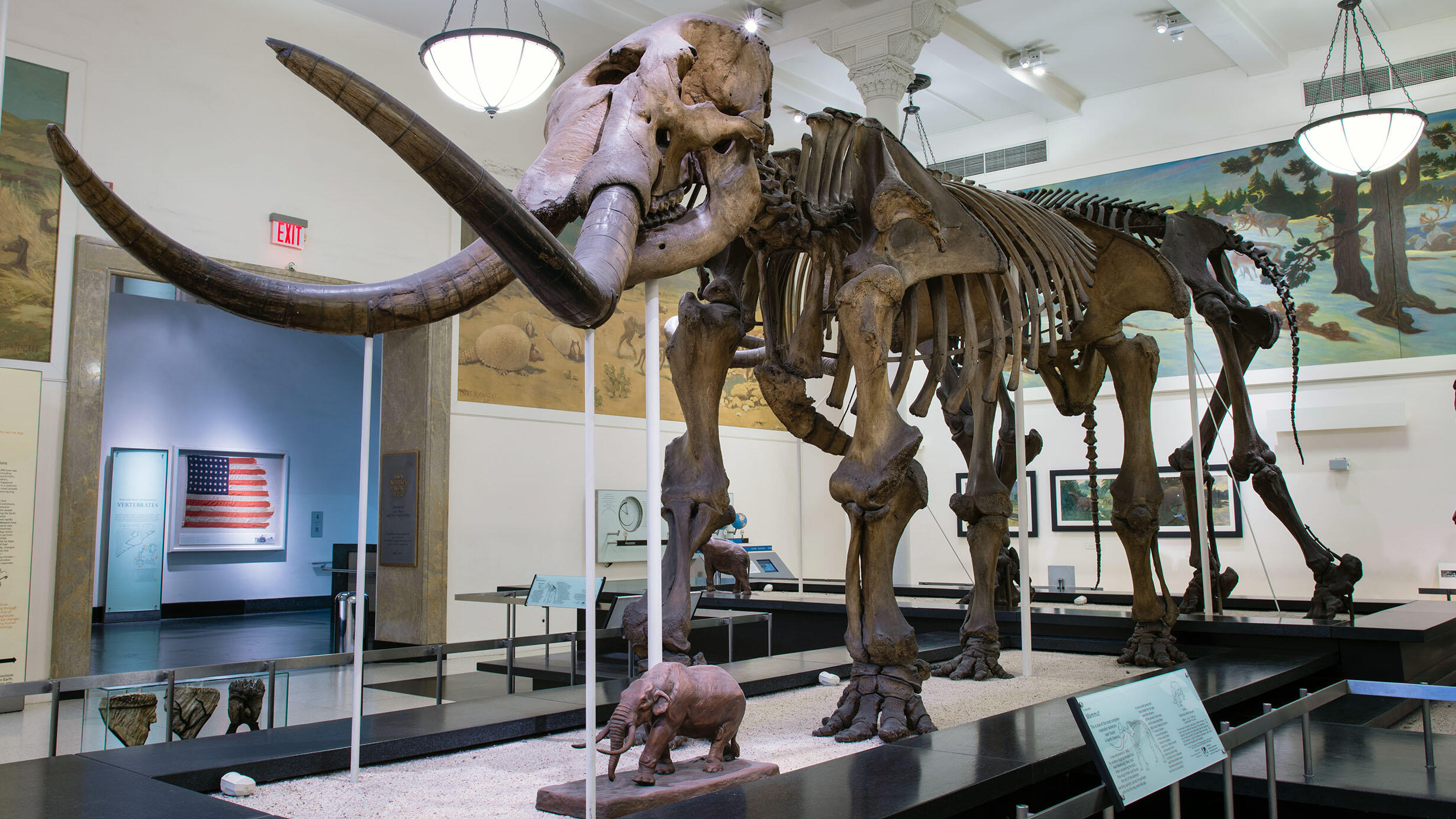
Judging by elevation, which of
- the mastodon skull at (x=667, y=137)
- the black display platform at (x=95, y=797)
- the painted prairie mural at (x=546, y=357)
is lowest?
the black display platform at (x=95, y=797)

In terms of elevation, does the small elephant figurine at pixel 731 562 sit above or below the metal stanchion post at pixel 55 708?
above

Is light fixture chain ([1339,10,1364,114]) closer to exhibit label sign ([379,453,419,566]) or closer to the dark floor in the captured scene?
exhibit label sign ([379,453,419,566])

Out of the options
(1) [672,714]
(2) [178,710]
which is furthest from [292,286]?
(2) [178,710]

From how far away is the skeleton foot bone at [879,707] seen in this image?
364 centimetres

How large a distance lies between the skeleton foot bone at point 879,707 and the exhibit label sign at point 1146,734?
103 cm

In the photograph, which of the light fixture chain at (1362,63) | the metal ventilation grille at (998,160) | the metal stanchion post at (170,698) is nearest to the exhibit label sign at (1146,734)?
the metal stanchion post at (170,698)

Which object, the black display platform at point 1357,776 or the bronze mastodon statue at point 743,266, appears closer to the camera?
the bronze mastodon statue at point 743,266

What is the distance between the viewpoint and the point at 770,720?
4121mm

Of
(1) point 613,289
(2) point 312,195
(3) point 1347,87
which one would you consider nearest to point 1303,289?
(3) point 1347,87

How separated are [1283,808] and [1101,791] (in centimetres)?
194

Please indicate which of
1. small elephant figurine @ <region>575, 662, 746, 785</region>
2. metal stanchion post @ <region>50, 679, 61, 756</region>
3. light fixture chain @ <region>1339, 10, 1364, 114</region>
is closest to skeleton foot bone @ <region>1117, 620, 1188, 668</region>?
small elephant figurine @ <region>575, 662, 746, 785</region>

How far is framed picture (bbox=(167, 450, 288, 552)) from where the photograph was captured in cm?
1641

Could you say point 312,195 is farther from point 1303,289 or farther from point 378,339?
point 1303,289

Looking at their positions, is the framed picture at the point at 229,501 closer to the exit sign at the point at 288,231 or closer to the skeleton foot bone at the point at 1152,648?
the exit sign at the point at 288,231
